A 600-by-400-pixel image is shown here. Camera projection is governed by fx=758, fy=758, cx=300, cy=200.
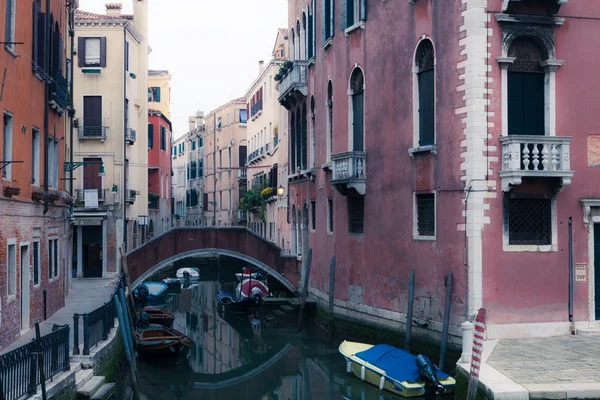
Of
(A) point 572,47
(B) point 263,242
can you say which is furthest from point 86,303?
(A) point 572,47

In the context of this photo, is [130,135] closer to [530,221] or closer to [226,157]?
[226,157]

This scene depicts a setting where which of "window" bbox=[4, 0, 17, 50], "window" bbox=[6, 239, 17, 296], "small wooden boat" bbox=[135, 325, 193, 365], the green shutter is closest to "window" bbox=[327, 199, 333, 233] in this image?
"small wooden boat" bbox=[135, 325, 193, 365]

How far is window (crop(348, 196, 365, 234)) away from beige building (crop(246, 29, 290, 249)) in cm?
1107

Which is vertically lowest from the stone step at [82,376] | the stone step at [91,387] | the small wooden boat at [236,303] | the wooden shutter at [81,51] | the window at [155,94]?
the small wooden boat at [236,303]

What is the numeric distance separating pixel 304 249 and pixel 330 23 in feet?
25.9

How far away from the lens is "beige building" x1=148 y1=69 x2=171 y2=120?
149 feet

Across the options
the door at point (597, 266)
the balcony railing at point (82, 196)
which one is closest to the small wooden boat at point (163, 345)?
the door at point (597, 266)

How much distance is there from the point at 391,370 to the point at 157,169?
2828 cm

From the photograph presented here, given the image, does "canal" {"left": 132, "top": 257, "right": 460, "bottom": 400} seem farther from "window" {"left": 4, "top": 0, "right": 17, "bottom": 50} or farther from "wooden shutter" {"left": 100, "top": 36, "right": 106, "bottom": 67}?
"wooden shutter" {"left": 100, "top": 36, "right": 106, "bottom": 67}

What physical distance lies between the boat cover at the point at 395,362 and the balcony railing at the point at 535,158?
137 inches

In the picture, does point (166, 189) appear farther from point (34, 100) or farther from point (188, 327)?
point (34, 100)

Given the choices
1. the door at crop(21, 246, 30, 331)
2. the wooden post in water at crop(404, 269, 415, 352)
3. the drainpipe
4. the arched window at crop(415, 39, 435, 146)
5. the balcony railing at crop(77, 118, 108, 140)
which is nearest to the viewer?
the door at crop(21, 246, 30, 331)

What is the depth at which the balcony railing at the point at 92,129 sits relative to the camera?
29438 millimetres

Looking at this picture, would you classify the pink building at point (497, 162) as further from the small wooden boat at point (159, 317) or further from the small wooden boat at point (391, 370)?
the small wooden boat at point (159, 317)
